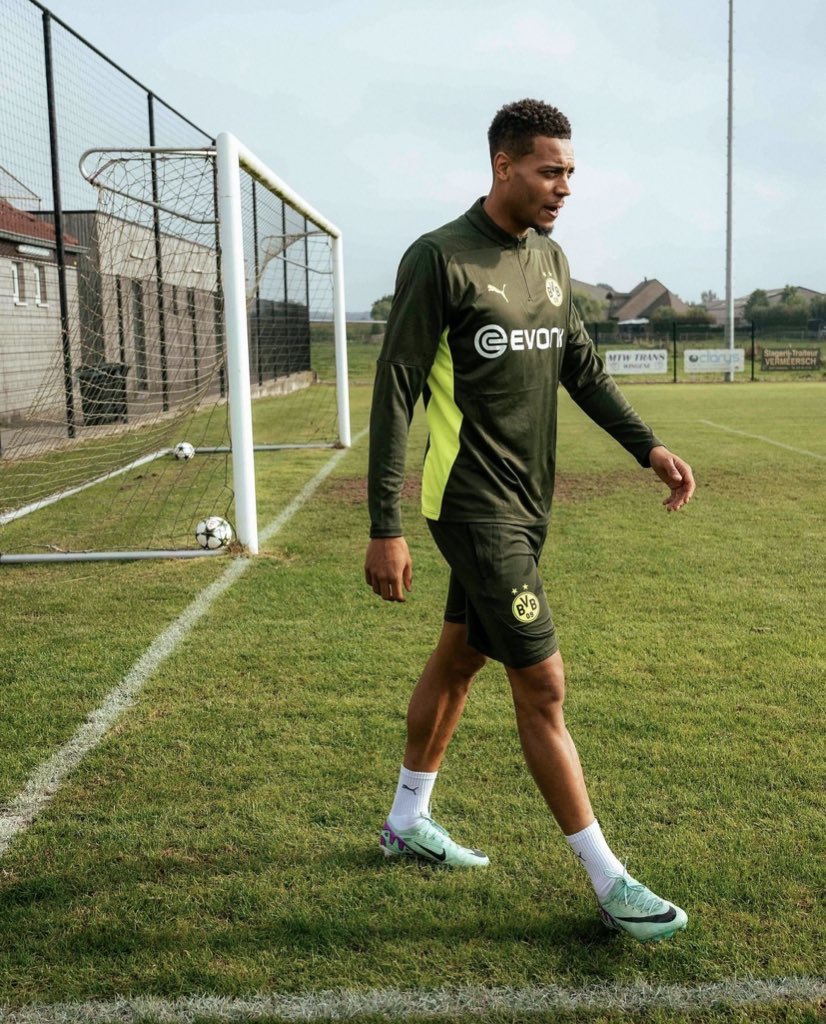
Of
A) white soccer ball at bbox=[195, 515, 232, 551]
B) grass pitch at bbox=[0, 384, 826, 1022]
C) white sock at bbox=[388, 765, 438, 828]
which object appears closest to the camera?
grass pitch at bbox=[0, 384, 826, 1022]

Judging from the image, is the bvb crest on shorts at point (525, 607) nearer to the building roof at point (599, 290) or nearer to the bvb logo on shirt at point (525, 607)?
the bvb logo on shirt at point (525, 607)

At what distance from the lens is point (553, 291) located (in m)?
2.75

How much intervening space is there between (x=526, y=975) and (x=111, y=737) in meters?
2.04

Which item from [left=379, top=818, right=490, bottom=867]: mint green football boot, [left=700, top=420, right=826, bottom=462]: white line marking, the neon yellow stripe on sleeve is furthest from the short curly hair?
[left=700, top=420, right=826, bottom=462]: white line marking

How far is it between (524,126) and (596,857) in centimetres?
185

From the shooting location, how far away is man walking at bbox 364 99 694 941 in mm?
2539

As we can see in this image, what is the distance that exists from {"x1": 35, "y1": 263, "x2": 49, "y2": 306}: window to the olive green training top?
12027mm

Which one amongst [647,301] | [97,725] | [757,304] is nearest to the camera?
[97,725]

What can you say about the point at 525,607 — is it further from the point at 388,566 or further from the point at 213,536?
the point at 213,536

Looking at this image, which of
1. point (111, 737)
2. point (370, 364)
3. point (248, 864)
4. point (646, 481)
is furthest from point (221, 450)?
point (370, 364)

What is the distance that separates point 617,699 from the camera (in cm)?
419

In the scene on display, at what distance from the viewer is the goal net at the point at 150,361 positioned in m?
7.14

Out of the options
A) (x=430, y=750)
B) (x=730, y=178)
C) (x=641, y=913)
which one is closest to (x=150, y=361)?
(x=430, y=750)

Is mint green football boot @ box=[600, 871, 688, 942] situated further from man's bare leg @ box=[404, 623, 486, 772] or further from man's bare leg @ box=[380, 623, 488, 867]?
man's bare leg @ box=[404, 623, 486, 772]
